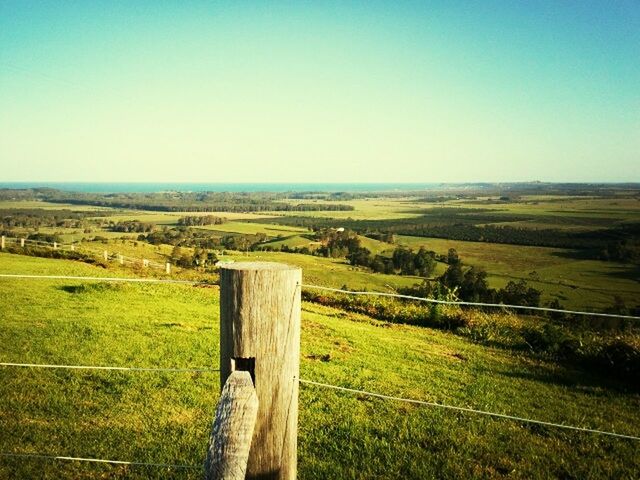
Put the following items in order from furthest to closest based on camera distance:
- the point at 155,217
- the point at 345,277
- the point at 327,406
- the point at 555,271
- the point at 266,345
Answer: the point at 155,217 < the point at 555,271 < the point at 345,277 < the point at 327,406 < the point at 266,345

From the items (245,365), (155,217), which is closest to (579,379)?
(245,365)

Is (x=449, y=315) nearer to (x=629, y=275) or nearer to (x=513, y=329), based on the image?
(x=513, y=329)

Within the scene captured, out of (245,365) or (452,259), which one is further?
(452,259)

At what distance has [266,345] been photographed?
189 centimetres

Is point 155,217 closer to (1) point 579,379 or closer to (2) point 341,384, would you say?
(2) point 341,384

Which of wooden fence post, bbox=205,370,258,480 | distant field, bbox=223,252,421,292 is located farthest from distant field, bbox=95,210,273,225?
wooden fence post, bbox=205,370,258,480

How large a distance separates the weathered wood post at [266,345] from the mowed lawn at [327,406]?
95.3 inches

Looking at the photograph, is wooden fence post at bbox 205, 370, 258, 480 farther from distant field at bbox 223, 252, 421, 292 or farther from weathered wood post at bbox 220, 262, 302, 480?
distant field at bbox 223, 252, 421, 292

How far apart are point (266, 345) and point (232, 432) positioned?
441 millimetres

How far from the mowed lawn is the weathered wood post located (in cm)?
242

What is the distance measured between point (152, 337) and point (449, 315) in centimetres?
993

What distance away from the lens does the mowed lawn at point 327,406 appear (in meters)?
4.38

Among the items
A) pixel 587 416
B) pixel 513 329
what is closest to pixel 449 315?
pixel 513 329

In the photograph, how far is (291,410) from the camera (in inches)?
77.8
